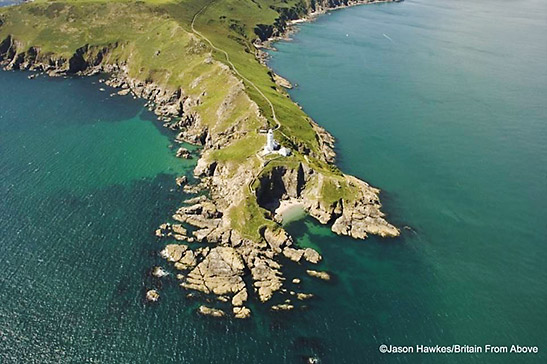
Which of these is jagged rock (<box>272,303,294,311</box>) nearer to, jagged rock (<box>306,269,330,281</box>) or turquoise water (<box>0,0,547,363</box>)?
turquoise water (<box>0,0,547,363</box>)

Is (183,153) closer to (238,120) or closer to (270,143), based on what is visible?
(238,120)

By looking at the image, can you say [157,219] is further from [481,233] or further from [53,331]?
[481,233]

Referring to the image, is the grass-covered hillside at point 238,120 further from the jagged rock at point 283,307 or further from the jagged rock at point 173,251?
the jagged rock at point 283,307

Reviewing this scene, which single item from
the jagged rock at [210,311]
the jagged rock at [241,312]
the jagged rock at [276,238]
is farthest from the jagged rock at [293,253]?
the jagged rock at [210,311]

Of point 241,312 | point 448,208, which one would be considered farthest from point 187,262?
point 448,208

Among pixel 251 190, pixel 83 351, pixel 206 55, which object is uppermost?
pixel 206 55

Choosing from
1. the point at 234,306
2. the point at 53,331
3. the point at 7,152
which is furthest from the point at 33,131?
the point at 234,306
